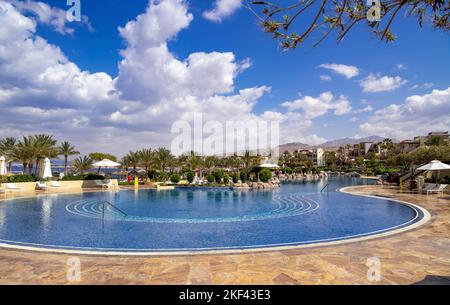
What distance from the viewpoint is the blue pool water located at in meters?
8.98

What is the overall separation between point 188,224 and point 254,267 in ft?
21.3

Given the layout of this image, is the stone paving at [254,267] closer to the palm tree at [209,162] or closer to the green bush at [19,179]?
the green bush at [19,179]

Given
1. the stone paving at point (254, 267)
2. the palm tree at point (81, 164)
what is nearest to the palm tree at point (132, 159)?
the palm tree at point (81, 164)

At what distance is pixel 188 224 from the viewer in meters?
11.9

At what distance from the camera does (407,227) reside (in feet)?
31.4

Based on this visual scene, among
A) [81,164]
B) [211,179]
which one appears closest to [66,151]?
[81,164]

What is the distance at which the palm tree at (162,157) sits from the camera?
136 ft

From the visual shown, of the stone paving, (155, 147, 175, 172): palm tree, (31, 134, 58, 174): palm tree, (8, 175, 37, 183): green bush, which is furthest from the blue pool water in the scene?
(155, 147, 175, 172): palm tree

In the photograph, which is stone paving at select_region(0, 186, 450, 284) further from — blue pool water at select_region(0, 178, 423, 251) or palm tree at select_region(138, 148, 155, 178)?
palm tree at select_region(138, 148, 155, 178)

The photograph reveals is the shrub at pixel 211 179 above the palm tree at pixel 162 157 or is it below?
below

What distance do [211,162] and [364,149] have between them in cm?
8140

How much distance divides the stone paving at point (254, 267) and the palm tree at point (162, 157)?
113 ft

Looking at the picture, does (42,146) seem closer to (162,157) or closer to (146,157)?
(146,157)
